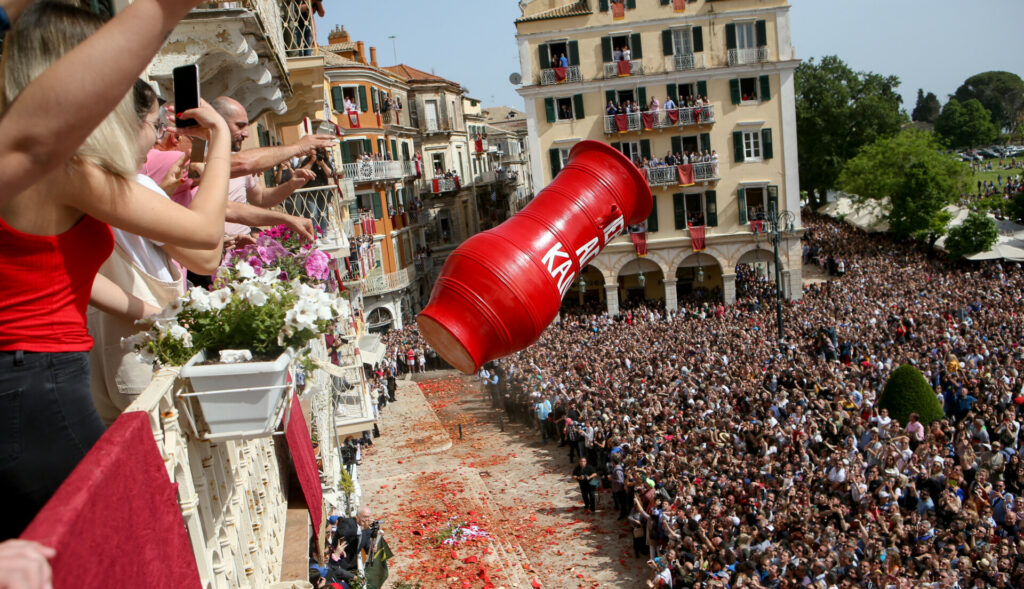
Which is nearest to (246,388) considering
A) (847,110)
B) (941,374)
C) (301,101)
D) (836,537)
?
(836,537)

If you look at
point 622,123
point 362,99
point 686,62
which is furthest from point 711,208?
point 362,99

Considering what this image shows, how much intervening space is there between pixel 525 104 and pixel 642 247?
23.8 feet

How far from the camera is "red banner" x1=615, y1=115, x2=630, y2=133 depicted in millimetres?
31891

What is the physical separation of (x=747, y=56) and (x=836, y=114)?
891 inches

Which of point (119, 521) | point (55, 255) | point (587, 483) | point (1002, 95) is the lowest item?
point (587, 483)

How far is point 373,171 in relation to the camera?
118 ft

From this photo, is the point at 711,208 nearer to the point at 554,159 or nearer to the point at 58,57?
the point at 554,159

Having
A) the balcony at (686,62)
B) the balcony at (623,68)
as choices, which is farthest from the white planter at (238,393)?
the balcony at (686,62)

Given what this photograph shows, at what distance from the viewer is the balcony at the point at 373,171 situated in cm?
3509

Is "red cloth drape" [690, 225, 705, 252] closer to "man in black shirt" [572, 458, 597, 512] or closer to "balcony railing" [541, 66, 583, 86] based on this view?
"balcony railing" [541, 66, 583, 86]

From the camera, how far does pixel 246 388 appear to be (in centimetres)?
344

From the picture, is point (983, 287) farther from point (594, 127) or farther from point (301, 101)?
point (301, 101)

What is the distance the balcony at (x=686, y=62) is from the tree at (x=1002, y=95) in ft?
329

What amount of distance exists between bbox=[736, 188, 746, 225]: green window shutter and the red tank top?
31.9 meters
